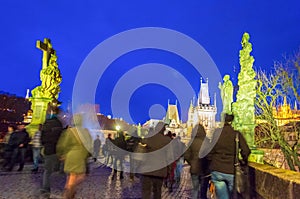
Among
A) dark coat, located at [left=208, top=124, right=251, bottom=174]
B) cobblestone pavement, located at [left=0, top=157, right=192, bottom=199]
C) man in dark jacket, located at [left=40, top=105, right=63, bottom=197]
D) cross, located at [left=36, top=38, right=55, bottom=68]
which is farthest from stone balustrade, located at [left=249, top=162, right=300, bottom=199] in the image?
cross, located at [left=36, top=38, right=55, bottom=68]

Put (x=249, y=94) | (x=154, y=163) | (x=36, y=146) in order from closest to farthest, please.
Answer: (x=154, y=163), (x=36, y=146), (x=249, y=94)

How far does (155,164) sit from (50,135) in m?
2.85

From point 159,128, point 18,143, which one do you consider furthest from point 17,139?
point 159,128

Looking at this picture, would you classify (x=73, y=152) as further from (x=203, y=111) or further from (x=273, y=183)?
(x=203, y=111)

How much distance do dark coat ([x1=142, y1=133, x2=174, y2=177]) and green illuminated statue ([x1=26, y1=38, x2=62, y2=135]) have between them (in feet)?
31.5

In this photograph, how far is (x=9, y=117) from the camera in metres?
41.7

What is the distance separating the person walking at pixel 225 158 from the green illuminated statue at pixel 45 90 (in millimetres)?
10748

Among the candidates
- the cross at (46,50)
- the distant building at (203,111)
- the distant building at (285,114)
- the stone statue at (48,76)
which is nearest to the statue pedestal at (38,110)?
the stone statue at (48,76)

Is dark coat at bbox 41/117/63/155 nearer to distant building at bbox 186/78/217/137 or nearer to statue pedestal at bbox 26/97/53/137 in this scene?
statue pedestal at bbox 26/97/53/137

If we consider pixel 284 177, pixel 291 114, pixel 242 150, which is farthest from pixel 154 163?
pixel 291 114

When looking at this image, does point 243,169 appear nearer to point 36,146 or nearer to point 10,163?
point 36,146

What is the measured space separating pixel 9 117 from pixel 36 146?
109 feet

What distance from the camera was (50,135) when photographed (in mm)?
7383

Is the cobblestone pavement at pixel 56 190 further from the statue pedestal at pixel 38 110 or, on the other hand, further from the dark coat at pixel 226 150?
the statue pedestal at pixel 38 110
